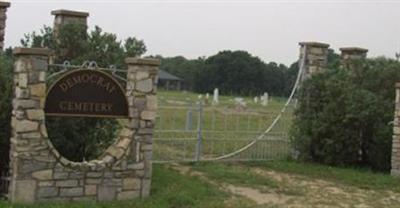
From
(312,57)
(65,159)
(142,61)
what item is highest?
(312,57)

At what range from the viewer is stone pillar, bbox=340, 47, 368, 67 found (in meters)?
15.0

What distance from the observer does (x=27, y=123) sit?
8.17 meters

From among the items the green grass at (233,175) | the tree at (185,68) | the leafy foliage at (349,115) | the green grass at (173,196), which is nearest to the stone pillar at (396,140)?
the leafy foliage at (349,115)

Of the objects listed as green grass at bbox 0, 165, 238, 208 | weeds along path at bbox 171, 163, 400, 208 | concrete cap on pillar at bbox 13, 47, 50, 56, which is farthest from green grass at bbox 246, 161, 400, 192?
concrete cap on pillar at bbox 13, 47, 50, 56

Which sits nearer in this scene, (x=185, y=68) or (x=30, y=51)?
(x=30, y=51)

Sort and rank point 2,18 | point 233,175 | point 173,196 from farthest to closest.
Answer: point 233,175, point 2,18, point 173,196

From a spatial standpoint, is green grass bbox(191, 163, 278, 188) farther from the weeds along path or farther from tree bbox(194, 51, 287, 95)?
tree bbox(194, 51, 287, 95)

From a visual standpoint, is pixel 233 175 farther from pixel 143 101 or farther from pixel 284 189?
pixel 143 101

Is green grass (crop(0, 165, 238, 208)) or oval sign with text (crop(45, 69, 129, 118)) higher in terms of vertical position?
oval sign with text (crop(45, 69, 129, 118))

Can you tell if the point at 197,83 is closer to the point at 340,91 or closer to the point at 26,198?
the point at 340,91

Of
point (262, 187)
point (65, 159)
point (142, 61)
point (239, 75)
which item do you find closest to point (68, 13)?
point (142, 61)

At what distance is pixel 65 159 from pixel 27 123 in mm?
740

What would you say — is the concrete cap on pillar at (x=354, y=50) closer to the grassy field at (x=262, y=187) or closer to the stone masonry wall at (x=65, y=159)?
the grassy field at (x=262, y=187)

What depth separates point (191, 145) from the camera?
15141 millimetres
